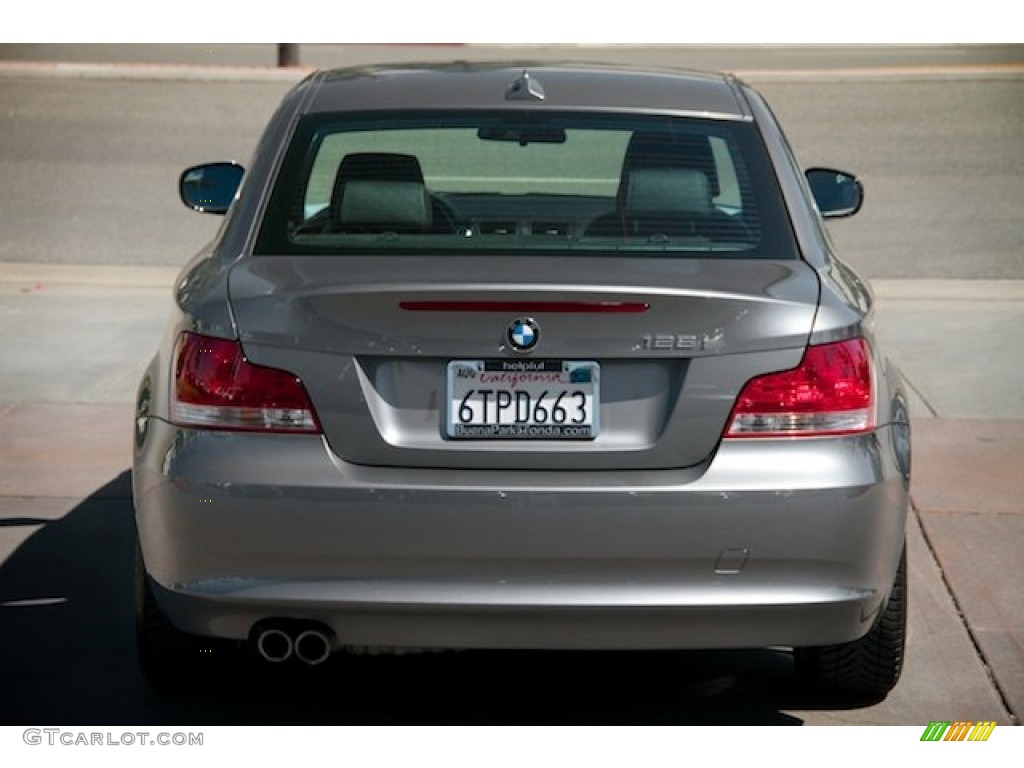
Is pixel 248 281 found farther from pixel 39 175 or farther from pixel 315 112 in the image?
pixel 39 175

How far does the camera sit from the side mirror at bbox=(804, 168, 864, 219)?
590 cm

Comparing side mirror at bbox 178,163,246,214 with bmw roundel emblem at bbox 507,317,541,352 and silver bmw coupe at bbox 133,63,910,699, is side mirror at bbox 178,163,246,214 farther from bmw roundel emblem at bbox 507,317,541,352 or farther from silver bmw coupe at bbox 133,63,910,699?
bmw roundel emblem at bbox 507,317,541,352

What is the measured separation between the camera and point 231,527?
4.05m

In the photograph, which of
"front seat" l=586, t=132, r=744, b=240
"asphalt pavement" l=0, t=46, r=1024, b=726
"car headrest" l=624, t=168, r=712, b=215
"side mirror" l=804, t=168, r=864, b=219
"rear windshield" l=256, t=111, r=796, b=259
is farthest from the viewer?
"side mirror" l=804, t=168, r=864, b=219

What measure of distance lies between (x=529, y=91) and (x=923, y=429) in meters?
3.86

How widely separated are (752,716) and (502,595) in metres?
1.12

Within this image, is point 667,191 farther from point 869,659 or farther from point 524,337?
point 869,659

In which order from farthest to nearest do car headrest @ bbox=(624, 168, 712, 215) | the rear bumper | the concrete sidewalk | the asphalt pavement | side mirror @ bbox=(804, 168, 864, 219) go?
1. side mirror @ bbox=(804, 168, 864, 219)
2. the concrete sidewalk
3. the asphalt pavement
4. car headrest @ bbox=(624, 168, 712, 215)
5. the rear bumper

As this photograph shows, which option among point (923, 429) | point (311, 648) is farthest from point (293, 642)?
point (923, 429)

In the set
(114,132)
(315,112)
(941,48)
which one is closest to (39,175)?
(114,132)

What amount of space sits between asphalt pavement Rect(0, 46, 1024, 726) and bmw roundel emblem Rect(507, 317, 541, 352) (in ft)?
4.03
